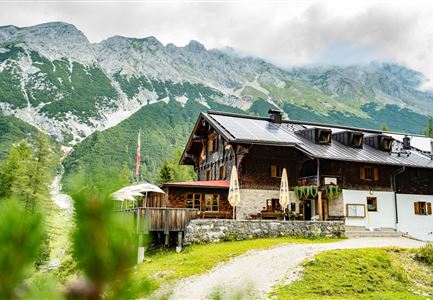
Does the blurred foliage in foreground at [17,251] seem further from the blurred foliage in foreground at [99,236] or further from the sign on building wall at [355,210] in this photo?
the sign on building wall at [355,210]

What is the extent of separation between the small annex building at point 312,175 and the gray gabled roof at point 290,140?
0.06 metres

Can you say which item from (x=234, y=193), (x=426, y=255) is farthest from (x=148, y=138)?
(x=426, y=255)

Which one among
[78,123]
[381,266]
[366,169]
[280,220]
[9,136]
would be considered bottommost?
[381,266]

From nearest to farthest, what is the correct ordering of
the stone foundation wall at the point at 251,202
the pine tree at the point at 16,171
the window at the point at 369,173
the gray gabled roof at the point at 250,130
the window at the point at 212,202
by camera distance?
the window at the point at 212,202, the stone foundation wall at the point at 251,202, the gray gabled roof at the point at 250,130, the window at the point at 369,173, the pine tree at the point at 16,171

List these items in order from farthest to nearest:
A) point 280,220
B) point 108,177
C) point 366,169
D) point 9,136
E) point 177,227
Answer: point 9,136
point 366,169
point 280,220
point 177,227
point 108,177

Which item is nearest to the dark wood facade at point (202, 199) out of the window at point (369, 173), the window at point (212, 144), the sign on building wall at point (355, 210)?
the window at point (212, 144)

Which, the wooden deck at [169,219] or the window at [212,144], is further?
the window at [212,144]

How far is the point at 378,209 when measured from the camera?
32.2m

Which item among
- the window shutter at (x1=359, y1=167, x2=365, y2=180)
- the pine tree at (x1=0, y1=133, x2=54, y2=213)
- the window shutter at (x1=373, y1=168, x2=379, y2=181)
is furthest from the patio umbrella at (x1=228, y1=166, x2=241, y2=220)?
the pine tree at (x1=0, y1=133, x2=54, y2=213)

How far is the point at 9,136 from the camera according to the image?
135625mm

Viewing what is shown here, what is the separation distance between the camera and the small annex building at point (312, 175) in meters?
29.3

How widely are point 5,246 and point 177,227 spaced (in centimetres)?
2303

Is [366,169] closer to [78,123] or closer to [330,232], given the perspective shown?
[330,232]

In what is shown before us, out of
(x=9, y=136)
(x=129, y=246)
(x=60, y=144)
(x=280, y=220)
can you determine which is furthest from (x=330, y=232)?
(x=60, y=144)
